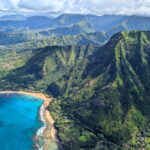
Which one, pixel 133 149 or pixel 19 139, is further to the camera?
pixel 19 139

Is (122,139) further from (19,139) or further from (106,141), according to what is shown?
(19,139)

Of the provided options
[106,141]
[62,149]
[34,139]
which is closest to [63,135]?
[62,149]

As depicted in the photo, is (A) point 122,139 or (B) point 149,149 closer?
→ (B) point 149,149

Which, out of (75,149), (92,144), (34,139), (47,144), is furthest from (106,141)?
(34,139)

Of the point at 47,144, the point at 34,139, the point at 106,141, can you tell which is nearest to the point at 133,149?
the point at 106,141

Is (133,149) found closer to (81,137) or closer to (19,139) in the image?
(81,137)

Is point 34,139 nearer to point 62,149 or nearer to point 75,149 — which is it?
point 62,149

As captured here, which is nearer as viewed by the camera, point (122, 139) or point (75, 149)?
point (75, 149)
